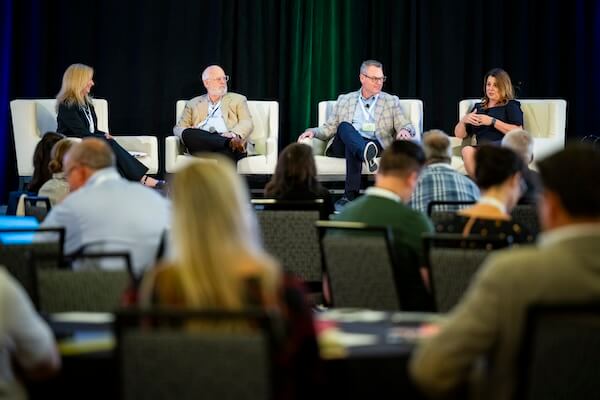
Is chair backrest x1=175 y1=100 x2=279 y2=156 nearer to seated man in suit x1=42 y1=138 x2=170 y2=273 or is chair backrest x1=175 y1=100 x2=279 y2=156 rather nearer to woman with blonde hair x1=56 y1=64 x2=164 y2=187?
woman with blonde hair x1=56 y1=64 x2=164 y2=187

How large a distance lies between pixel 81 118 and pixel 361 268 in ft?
18.5

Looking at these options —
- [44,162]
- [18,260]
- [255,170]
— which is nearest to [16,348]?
[18,260]

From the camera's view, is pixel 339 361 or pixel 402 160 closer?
pixel 339 361

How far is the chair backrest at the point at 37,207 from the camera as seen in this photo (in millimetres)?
5309

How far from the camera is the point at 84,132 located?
8594mm

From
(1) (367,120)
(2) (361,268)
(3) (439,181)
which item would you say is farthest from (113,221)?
(1) (367,120)

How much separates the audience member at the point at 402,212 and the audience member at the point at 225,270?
159 centimetres

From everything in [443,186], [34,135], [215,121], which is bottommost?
[443,186]

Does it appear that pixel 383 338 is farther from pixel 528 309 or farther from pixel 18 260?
pixel 18 260

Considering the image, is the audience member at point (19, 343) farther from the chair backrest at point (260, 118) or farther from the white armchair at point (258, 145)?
the chair backrest at point (260, 118)

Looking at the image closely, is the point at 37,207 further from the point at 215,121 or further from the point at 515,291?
the point at 515,291

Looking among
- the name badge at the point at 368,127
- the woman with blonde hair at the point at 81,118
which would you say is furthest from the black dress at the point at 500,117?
the woman with blonde hair at the point at 81,118

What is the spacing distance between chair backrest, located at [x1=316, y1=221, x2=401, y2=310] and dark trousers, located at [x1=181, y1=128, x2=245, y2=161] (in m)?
5.29

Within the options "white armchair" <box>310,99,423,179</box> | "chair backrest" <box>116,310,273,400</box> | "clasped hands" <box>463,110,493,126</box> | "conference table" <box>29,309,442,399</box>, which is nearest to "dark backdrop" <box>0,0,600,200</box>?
"white armchair" <box>310,99,423,179</box>
